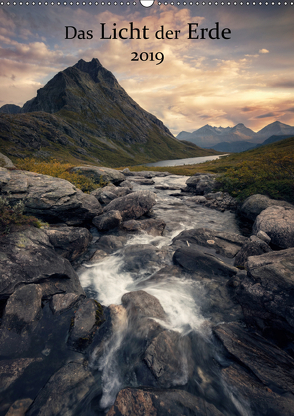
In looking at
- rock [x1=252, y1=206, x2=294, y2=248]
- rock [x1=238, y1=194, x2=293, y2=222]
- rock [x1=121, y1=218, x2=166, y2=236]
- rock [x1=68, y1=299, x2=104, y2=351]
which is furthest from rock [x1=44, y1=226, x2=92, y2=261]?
rock [x1=238, y1=194, x2=293, y2=222]

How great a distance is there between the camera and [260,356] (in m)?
6.52

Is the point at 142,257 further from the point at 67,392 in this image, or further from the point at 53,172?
the point at 53,172

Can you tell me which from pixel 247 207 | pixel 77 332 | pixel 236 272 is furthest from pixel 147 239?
pixel 247 207

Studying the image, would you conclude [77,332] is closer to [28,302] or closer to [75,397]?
[75,397]

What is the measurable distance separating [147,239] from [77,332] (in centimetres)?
1024

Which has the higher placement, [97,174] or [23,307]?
[97,174]

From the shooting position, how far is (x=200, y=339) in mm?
7766

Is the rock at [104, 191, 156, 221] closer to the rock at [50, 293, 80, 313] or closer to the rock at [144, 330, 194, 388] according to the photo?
the rock at [50, 293, 80, 313]

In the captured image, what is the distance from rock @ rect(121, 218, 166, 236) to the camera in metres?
18.2

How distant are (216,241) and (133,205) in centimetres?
1014

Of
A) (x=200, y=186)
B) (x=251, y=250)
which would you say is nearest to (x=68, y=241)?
(x=251, y=250)

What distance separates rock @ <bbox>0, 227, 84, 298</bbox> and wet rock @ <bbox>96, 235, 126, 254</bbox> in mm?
4497

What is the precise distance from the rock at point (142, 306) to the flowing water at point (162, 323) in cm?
45

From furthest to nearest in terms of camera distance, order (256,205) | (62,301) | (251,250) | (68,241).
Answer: (256,205), (68,241), (251,250), (62,301)
